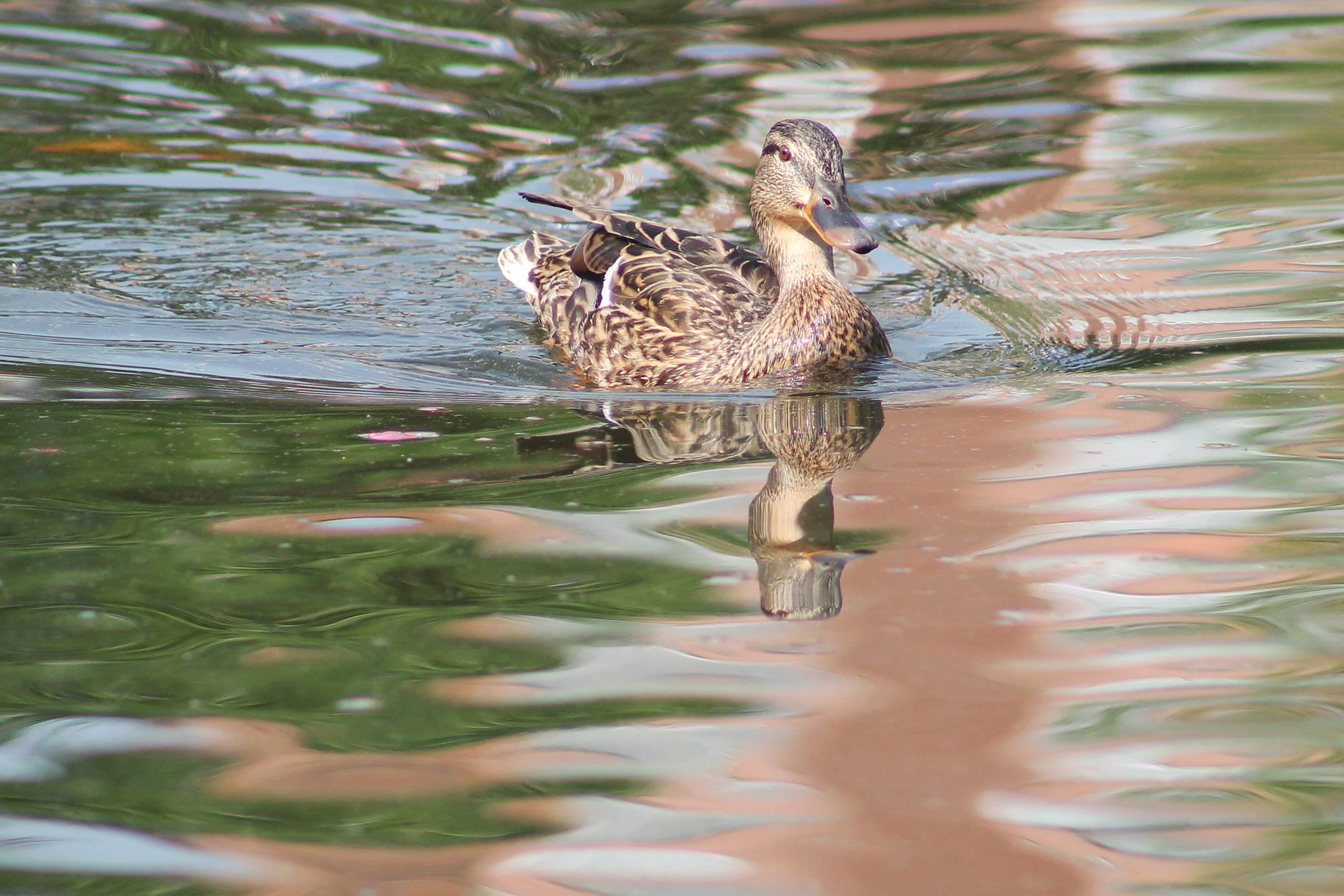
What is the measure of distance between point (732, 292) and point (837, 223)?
976mm

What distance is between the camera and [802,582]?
3750mm

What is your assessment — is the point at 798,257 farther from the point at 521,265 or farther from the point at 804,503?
the point at 804,503

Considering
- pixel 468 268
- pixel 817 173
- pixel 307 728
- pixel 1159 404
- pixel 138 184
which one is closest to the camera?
pixel 307 728

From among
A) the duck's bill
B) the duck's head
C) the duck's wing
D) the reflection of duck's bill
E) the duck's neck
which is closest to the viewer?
the reflection of duck's bill

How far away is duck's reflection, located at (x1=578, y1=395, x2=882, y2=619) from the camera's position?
3.77m

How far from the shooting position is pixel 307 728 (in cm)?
311

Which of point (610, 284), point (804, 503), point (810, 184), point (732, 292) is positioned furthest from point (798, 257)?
point (804, 503)

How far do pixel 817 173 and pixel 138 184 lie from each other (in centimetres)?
462

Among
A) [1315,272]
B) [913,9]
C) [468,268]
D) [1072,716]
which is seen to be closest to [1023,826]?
[1072,716]

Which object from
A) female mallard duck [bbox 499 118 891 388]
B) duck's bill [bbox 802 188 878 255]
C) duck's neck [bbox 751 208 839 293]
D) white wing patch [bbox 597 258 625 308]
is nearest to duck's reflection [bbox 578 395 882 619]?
female mallard duck [bbox 499 118 891 388]

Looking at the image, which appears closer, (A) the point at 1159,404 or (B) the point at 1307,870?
(B) the point at 1307,870

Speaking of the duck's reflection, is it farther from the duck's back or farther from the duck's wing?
the duck's wing

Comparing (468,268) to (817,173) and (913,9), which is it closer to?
(817,173)

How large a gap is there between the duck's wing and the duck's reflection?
3.82ft
